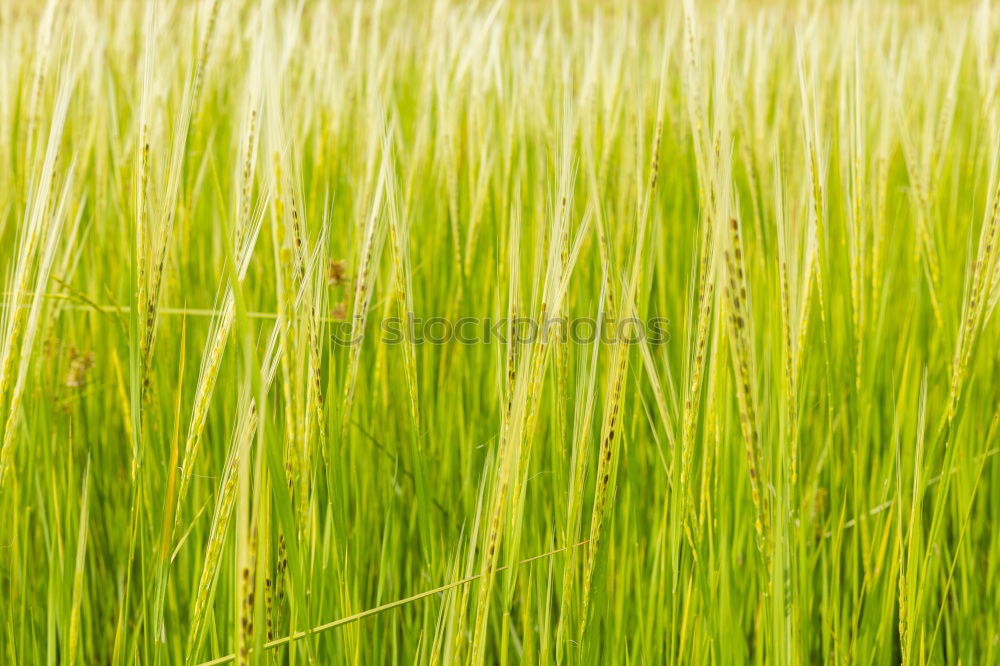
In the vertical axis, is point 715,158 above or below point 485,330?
above

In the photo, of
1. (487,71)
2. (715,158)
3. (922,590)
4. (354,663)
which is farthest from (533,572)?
(487,71)

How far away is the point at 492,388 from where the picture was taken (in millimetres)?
1054

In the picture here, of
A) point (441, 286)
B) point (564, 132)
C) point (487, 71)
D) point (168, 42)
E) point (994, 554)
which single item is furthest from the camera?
point (168, 42)

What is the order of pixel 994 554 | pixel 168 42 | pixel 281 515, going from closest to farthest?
pixel 281 515 → pixel 994 554 → pixel 168 42

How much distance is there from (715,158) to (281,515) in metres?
0.42

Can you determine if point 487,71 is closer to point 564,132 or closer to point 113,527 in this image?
point 564,132

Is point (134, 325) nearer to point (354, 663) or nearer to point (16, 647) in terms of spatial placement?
point (354, 663)

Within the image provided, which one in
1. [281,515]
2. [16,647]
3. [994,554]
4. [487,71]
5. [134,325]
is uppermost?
[487,71]

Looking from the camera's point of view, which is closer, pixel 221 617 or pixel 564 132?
pixel 564 132

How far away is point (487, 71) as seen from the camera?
4.39 feet

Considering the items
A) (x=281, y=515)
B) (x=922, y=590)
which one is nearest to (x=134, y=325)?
(x=281, y=515)

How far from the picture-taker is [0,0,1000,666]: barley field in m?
0.62

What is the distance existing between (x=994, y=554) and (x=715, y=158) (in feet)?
2.00

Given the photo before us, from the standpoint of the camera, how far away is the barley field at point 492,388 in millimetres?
617
